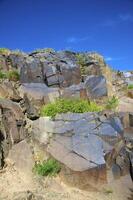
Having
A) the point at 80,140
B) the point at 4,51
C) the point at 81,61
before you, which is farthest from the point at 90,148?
the point at 4,51

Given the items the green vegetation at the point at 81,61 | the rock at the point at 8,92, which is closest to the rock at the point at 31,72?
the rock at the point at 8,92

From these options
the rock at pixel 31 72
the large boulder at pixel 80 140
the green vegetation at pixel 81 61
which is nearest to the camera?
the large boulder at pixel 80 140

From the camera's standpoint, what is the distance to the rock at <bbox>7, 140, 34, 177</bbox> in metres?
13.9

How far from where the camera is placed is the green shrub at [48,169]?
13852mm

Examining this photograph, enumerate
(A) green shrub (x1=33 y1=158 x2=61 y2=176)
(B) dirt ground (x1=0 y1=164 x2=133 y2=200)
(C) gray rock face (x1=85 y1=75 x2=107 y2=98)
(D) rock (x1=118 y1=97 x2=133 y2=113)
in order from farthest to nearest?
(C) gray rock face (x1=85 y1=75 x2=107 y2=98) < (D) rock (x1=118 y1=97 x2=133 y2=113) < (A) green shrub (x1=33 y1=158 x2=61 y2=176) < (B) dirt ground (x1=0 y1=164 x2=133 y2=200)

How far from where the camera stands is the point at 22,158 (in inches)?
562

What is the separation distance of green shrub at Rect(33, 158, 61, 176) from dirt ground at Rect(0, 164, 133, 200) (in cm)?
32

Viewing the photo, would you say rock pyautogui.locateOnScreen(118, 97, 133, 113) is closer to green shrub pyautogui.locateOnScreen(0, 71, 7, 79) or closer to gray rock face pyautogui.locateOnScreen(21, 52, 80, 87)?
gray rock face pyautogui.locateOnScreen(21, 52, 80, 87)

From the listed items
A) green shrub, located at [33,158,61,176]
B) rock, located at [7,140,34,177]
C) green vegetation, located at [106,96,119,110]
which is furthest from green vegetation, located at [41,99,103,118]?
green shrub, located at [33,158,61,176]

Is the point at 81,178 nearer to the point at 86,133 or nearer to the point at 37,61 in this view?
the point at 86,133

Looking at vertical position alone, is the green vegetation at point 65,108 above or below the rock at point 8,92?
below

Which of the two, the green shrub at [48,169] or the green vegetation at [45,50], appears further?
the green vegetation at [45,50]

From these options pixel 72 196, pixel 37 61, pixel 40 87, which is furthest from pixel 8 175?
pixel 37 61

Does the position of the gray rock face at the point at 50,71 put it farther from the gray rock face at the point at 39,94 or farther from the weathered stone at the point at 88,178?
the weathered stone at the point at 88,178
